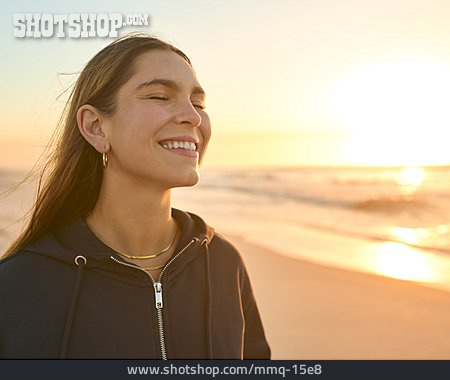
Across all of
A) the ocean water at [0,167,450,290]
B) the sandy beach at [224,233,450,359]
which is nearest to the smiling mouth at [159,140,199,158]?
the ocean water at [0,167,450,290]

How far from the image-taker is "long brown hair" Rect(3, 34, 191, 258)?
205cm

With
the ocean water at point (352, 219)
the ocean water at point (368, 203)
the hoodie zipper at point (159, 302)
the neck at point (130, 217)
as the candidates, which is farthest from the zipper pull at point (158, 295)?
the ocean water at point (368, 203)

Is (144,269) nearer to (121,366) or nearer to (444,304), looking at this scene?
(121,366)

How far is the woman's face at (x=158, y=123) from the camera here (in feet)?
6.51

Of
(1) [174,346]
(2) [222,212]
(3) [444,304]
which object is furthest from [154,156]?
(2) [222,212]

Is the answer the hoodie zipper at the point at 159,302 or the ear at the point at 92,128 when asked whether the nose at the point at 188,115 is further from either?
the hoodie zipper at the point at 159,302

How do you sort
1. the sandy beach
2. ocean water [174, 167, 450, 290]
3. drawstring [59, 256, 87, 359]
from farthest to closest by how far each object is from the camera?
ocean water [174, 167, 450, 290], the sandy beach, drawstring [59, 256, 87, 359]

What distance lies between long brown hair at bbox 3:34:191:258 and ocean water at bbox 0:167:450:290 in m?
0.67

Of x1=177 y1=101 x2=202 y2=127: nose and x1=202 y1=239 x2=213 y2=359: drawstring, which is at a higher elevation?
x1=177 y1=101 x2=202 y2=127: nose

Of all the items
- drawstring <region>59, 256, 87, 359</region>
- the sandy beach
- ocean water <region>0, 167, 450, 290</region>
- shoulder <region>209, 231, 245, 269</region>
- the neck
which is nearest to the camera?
drawstring <region>59, 256, 87, 359</region>

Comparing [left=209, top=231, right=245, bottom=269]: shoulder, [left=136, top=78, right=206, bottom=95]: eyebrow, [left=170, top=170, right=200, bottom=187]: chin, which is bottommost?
[left=209, top=231, right=245, bottom=269]: shoulder

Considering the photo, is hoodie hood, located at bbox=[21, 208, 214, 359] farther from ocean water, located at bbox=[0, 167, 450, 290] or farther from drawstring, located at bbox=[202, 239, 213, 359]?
ocean water, located at bbox=[0, 167, 450, 290]

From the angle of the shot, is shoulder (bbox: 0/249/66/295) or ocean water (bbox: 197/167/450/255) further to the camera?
ocean water (bbox: 197/167/450/255)

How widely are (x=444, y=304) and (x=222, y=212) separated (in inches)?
268
